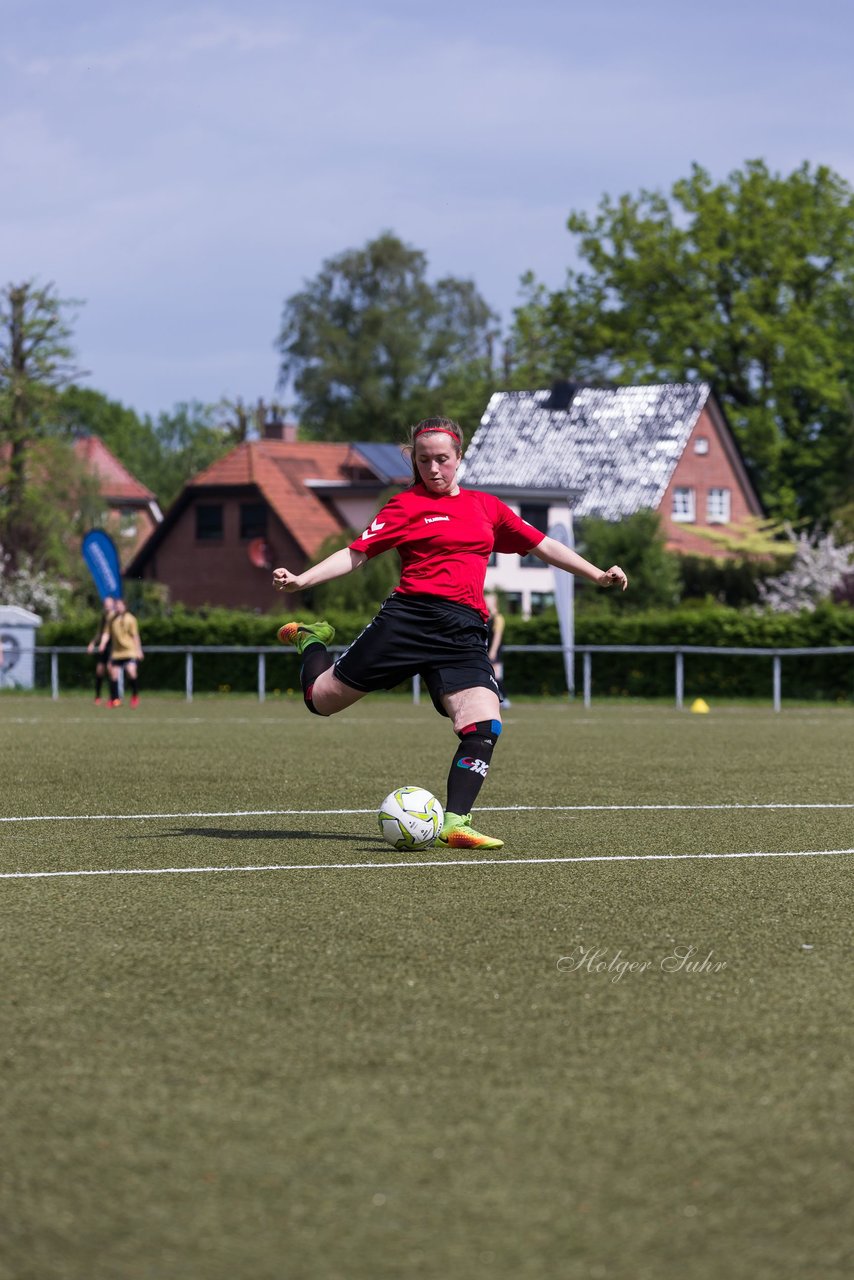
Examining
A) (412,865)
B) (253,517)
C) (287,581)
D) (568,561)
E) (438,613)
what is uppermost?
(253,517)

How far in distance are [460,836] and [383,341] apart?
70.3m

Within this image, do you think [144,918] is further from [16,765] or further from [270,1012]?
[16,765]

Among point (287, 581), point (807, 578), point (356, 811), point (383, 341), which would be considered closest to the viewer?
point (287, 581)

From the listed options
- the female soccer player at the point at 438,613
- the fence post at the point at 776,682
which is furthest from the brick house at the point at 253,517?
the female soccer player at the point at 438,613

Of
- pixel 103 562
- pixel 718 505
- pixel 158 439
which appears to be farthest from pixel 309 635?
pixel 158 439

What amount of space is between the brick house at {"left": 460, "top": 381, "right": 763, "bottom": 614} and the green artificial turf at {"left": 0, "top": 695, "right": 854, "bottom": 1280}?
5391 cm

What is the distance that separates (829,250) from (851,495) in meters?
8.61

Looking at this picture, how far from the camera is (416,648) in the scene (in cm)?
855

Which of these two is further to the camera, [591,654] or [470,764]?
[591,654]

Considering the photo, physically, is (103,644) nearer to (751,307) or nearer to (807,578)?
(807,578)

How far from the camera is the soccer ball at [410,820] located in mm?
8320

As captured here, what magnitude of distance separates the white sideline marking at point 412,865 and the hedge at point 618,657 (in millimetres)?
24792

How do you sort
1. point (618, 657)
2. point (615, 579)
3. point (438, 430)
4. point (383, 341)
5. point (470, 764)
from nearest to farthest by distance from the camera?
point (470, 764), point (438, 430), point (615, 579), point (618, 657), point (383, 341)

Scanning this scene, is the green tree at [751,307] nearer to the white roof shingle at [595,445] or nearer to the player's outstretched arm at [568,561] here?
the white roof shingle at [595,445]
